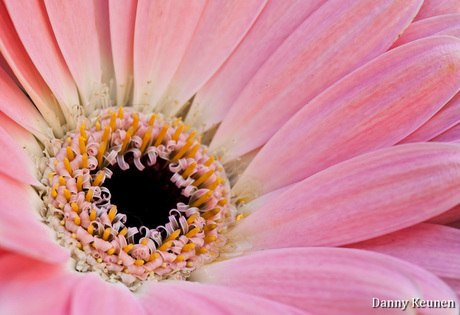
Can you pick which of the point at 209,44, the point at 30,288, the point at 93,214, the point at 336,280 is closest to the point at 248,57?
the point at 209,44

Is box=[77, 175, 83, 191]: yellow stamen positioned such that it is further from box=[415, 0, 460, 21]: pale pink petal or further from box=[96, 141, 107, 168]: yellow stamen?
box=[415, 0, 460, 21]: pale pink petal

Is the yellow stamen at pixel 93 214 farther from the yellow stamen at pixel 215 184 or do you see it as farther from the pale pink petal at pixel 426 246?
the pale pink petal at pixel 426 246

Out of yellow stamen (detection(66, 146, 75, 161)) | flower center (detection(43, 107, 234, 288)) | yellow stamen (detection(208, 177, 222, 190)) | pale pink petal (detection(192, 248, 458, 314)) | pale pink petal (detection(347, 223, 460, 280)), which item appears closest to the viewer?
pale pink petal (detection(192, 248, 458, 314))

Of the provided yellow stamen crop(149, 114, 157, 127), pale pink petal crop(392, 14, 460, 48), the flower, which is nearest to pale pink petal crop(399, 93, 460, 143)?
the flower

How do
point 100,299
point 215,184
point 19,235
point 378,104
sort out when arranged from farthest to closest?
1. point 215,184
2. point 378,104
3. point 100,299
4. point 19,235

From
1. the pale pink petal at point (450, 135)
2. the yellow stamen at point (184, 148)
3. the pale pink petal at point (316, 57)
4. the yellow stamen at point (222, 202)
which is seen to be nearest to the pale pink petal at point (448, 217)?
the pale pink petal at point (450, 135)

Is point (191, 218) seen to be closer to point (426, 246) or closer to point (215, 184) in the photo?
point (215, 184)

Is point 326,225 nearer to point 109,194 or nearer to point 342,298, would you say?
point 342,298
